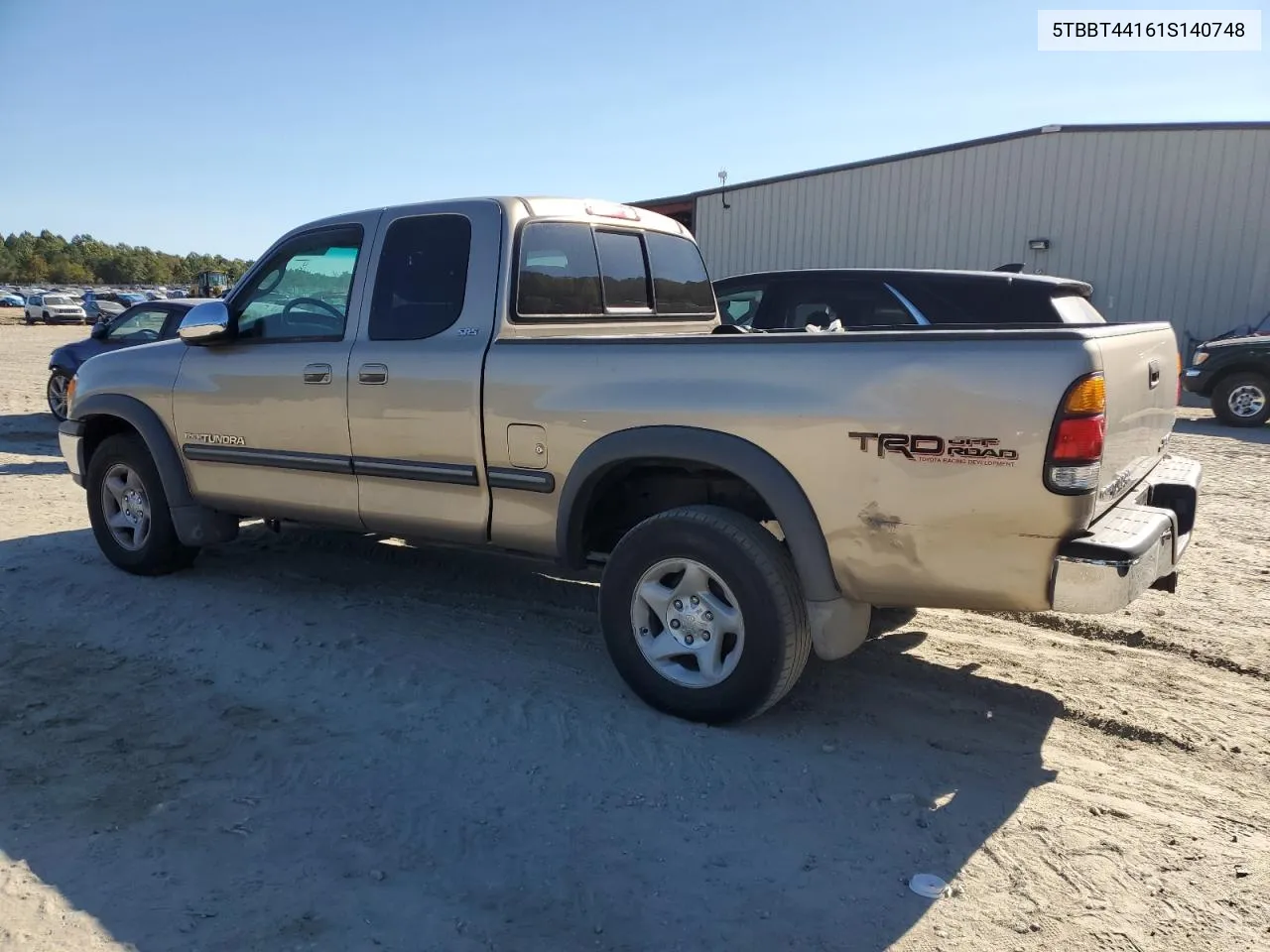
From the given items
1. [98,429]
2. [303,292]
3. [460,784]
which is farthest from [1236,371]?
[98,429]

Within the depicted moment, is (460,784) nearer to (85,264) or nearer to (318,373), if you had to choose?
(318,373)

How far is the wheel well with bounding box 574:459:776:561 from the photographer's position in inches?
150

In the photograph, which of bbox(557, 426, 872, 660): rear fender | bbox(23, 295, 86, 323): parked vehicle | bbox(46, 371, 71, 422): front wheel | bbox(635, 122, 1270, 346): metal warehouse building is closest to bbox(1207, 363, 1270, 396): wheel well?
bbox(635, 122, 1270, 346): metal warehouse building

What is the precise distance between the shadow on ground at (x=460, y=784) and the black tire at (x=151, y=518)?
0.51 meters

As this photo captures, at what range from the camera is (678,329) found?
5254 mm

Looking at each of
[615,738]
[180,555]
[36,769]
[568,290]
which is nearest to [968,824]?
[615,738]

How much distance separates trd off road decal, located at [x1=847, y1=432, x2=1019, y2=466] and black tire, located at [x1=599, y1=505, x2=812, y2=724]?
1.95 feet

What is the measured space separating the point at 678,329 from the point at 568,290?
92cm

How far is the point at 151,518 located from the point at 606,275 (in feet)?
9.74

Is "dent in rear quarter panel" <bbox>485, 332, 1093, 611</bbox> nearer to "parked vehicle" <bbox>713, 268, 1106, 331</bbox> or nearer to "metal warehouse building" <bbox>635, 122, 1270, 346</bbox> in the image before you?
"parked vehicle" <bbox>713, 268, 1106, 331</bbox>

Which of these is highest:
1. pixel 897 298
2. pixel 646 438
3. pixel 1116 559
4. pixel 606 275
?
pixel 606 275

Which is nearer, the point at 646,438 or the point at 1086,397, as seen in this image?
the point at 1086,397

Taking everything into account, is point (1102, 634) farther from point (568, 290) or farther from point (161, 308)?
point (161, 308)

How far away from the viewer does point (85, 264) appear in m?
119
